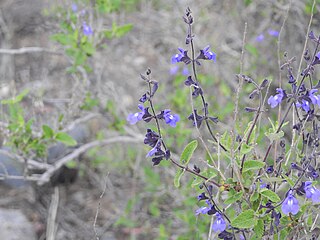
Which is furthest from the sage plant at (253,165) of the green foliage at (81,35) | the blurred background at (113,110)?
the green foliage at (81,35)

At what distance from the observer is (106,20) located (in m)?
5.50

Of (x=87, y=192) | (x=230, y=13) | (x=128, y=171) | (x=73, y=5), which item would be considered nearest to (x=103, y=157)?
(x=128, y=171)

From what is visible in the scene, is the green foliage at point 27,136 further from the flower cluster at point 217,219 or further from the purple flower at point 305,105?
the purple flower at point 305,105

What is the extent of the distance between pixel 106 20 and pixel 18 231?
2.16m

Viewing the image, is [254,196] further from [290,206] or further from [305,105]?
[305,105]

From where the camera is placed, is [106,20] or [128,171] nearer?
Result: [128,171]

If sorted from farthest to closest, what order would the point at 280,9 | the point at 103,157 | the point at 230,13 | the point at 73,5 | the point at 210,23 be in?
the point at 210,23, the point at 230,13, the point at 103,157, the point at 280,9, the point at 73,5

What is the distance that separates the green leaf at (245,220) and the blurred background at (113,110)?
1038 millimetres

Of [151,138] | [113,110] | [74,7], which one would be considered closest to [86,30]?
[74,7]

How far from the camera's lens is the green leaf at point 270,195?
2.20 meters

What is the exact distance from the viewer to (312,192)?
6.79ft

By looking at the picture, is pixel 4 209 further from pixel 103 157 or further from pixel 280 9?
pixel 280 9

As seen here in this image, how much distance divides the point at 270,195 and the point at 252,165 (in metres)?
0.13

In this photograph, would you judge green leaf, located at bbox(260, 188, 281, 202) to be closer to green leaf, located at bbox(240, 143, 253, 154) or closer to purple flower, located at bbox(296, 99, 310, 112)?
green leaf, located at bbox(240, 143, 253, 154)
